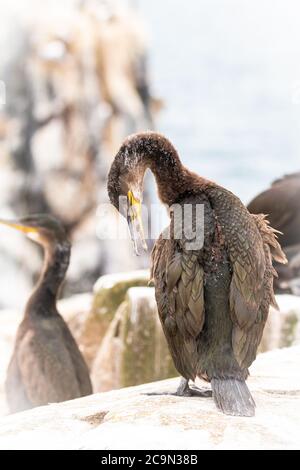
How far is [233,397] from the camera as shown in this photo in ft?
5.89

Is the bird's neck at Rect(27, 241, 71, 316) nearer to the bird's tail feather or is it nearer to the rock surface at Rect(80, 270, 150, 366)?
the rock surface at Rect(80, 270, 150, 366)

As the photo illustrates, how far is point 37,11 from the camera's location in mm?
7199

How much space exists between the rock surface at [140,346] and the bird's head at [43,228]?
610 mm

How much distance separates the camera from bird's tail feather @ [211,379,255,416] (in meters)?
1.75

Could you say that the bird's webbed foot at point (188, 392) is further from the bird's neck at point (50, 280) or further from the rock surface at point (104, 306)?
the rock surface at point (104, 306)

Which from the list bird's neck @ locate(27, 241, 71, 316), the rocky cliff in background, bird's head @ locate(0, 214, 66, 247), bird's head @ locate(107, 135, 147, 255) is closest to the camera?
bird's head @ locate(107, 135, 147, 255)

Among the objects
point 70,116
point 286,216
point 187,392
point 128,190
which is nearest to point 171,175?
point 128,190

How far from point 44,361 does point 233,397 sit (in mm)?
1265

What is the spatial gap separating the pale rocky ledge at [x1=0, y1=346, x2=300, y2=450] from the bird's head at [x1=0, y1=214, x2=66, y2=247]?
4.66 feet

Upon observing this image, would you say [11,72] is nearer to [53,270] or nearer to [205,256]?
[53,270]

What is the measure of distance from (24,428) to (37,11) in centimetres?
607

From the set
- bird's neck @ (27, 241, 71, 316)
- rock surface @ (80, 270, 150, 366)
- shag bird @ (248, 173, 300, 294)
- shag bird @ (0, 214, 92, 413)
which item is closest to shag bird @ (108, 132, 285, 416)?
shag bird @ (0, 214, 92, 413)

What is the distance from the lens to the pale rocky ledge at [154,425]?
155 centimetres

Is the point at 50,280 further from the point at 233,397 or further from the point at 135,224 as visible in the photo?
the point at 233,397
